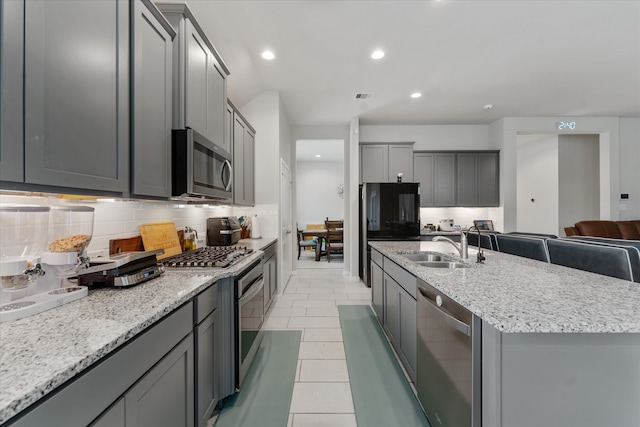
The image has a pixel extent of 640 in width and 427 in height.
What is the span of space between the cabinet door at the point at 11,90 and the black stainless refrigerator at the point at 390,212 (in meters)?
4.02

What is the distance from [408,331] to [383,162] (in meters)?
3.58

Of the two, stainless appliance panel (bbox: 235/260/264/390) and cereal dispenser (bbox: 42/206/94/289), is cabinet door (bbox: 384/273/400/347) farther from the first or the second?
cereal dispenser (bbox: 42/206/94/289)

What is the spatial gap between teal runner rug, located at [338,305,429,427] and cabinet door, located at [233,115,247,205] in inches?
71.9

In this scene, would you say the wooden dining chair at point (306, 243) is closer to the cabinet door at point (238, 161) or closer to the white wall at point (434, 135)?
the white wall at point (434, 135)

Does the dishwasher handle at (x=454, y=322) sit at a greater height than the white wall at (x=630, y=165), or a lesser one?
lesser

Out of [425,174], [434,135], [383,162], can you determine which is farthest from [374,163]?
[434,135]

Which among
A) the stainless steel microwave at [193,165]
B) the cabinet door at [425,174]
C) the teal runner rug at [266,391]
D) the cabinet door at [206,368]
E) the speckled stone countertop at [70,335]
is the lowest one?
the teal runner rug at [266,391]

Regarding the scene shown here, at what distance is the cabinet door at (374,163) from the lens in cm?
493

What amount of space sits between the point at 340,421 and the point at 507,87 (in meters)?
4.49

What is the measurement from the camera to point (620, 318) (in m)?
0.89

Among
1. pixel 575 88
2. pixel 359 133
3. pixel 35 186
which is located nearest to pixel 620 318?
pixel 35 186

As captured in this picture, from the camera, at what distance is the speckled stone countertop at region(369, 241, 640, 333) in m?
0.87

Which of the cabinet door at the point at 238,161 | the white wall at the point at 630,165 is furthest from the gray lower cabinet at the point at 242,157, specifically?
the white wall at the point at 630,165

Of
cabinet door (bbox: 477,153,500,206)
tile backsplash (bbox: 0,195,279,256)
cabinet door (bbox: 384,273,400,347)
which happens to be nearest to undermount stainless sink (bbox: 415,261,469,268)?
cabinet door (bbox: 384,273,400,347)
